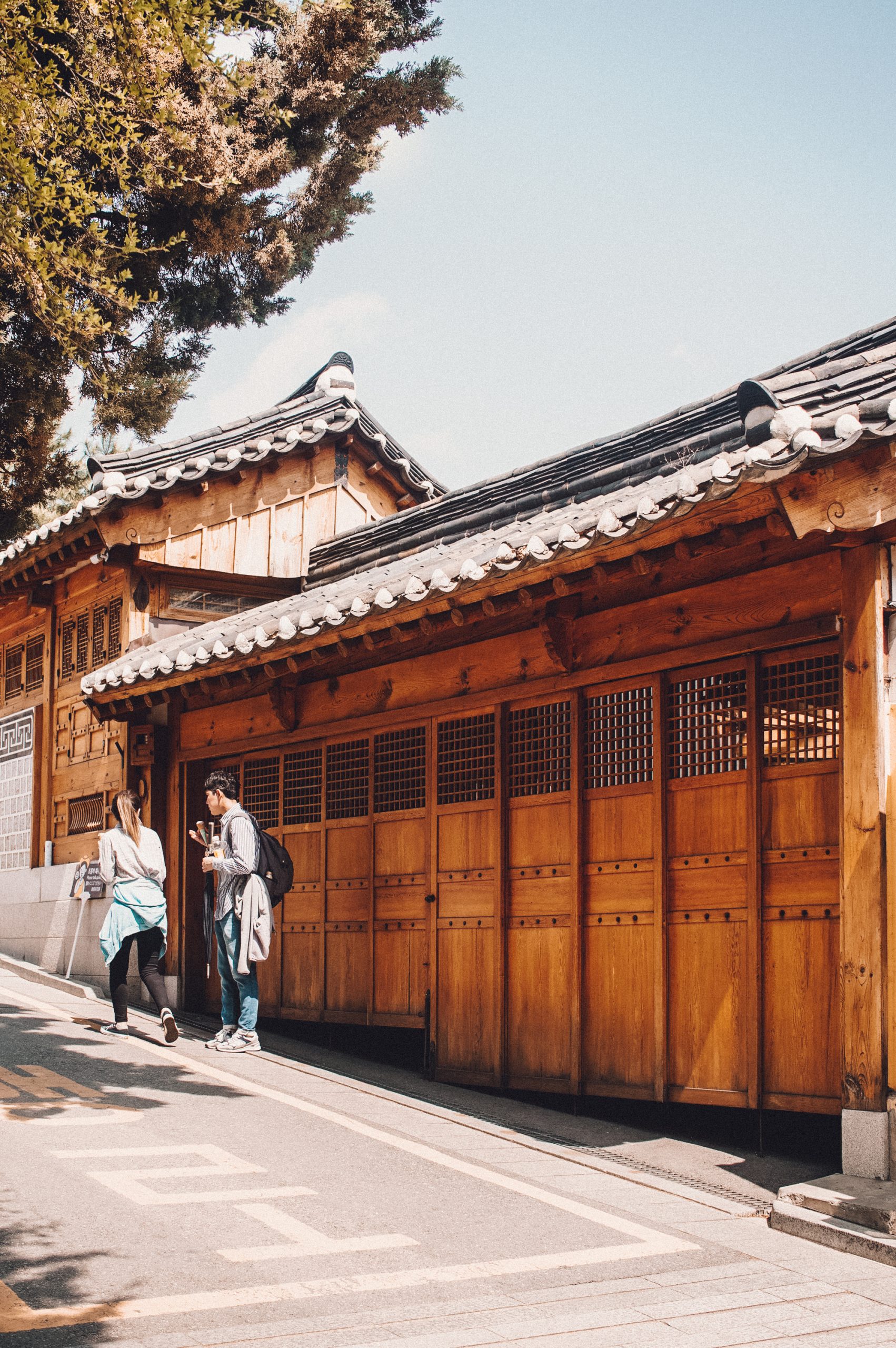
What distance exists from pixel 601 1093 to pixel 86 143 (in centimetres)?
720

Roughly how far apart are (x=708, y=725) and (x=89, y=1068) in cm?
498

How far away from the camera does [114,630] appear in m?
14.2

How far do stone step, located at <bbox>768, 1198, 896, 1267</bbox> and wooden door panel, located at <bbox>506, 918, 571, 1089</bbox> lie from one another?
2646 millimetres

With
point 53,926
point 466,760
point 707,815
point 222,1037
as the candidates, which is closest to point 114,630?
point 53,926

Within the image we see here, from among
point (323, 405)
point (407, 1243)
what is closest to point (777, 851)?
point (407, 1243)

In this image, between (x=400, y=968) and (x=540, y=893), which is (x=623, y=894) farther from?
(x=400, y=968)

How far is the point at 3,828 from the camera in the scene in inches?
663

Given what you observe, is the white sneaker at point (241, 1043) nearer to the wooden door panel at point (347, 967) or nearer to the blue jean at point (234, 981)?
the blue jean at point (234, 981)

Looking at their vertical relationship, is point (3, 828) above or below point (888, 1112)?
above

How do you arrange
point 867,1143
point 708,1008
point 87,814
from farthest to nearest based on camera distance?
point 87,814 < point 708,1008 < point 867,1143

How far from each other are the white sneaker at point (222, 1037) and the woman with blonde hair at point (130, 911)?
0.29m

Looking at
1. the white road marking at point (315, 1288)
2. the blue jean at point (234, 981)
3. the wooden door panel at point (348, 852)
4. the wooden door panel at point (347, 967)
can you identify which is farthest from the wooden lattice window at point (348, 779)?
the white road marking at point (315, 1288)

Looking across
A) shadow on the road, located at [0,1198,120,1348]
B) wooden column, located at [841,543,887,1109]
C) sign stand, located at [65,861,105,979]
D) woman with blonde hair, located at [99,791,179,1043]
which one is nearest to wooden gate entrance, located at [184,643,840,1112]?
wooden column, located at [841,543,887,1109]

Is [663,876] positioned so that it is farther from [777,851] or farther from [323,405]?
[323,405]
